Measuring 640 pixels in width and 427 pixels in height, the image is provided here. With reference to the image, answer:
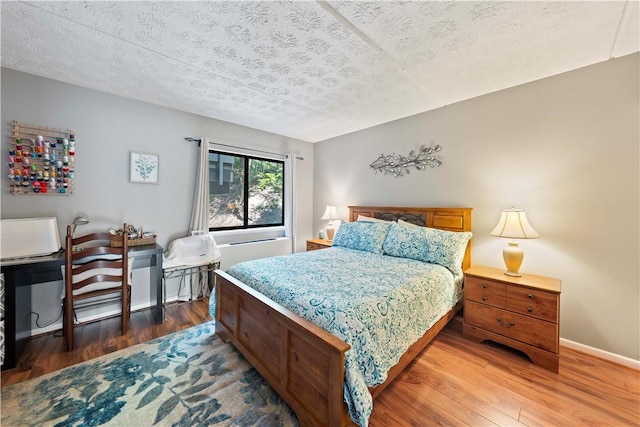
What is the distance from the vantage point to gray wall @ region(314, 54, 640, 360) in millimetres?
1962

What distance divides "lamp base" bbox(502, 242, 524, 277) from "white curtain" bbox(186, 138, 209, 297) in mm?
3409

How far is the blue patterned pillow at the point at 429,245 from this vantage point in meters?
2.42

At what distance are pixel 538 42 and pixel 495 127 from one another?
35.5 inches

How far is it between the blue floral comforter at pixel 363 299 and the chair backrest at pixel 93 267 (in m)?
0.92

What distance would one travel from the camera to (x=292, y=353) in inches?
59.0

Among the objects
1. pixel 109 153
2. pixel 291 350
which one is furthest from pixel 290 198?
pixel 291 350

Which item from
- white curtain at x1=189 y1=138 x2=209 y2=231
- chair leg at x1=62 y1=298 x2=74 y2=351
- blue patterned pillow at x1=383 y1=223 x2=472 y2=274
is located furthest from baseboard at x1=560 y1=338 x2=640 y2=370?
chair leg at x1=62 y1=298 x2=74 y2=351

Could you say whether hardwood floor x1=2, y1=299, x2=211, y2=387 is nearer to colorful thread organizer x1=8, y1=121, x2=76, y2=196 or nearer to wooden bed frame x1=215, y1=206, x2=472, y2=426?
wooden bed frame x1=215, y1=206, x2=472, y2=426

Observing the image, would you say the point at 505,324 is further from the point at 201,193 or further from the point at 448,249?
the point at 201,193

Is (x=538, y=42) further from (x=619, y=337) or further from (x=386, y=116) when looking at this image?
(x=619, y=337)

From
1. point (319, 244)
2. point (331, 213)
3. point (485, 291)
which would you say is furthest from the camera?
point (331, 213)

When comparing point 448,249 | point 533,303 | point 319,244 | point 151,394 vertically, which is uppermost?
point 448,249

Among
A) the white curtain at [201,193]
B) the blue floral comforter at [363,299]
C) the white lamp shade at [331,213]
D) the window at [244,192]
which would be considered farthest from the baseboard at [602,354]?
the white curtain at [201,193]

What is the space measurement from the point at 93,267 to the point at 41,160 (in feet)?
3.81
